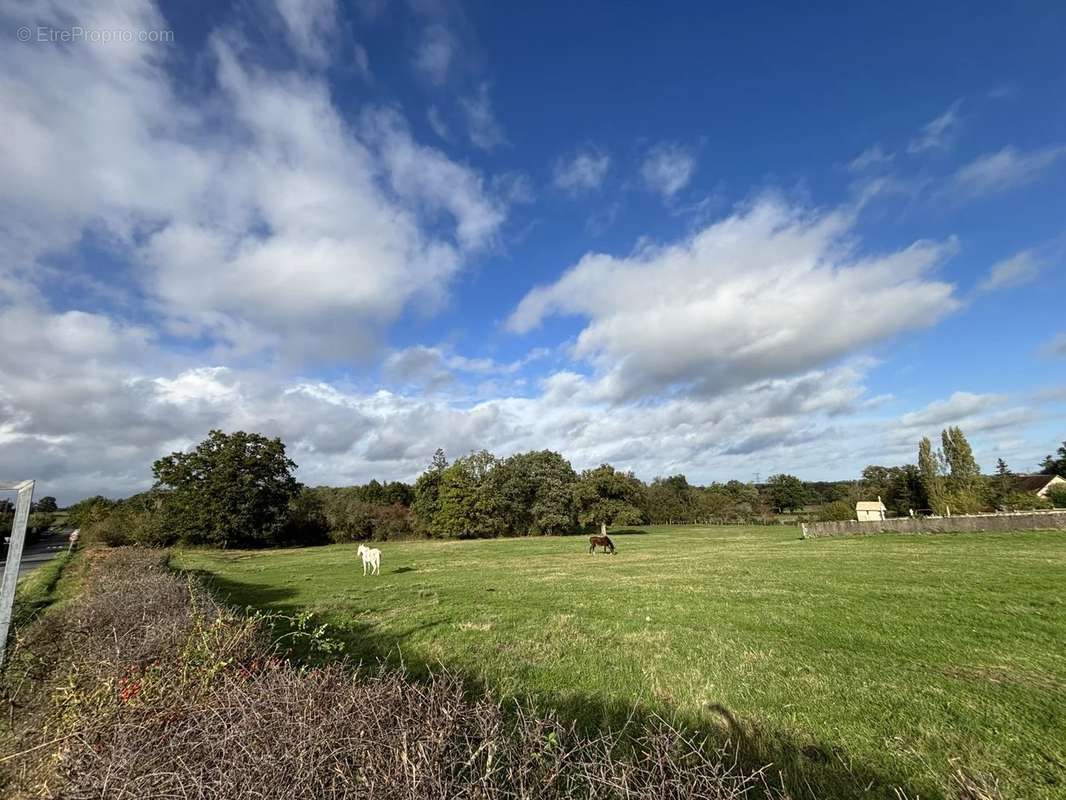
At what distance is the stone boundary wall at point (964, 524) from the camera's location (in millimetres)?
26500

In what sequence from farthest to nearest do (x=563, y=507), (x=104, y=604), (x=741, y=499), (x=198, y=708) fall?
(x=741, y=499), (x=563, y=507), (x=104, y=604), (x=198, y=708)

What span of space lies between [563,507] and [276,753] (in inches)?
2312

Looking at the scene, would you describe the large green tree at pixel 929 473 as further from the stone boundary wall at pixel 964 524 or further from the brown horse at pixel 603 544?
the brown horse at pixel 603 544

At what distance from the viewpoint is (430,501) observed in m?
61.6

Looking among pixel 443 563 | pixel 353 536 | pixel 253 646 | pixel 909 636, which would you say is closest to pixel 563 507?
pixel 353 536

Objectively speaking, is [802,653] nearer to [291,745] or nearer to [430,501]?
[291,745]

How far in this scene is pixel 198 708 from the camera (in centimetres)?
318

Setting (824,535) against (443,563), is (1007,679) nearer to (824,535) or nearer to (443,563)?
(443,563)

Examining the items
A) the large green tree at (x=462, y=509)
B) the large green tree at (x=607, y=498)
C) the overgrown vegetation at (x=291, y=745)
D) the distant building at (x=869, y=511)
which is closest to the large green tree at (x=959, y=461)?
the distant building at (x=869, y=511)

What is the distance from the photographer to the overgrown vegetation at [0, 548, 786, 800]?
2244 millimetres

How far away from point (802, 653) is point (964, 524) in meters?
30.6

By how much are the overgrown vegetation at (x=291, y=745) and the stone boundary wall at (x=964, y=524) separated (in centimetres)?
3408

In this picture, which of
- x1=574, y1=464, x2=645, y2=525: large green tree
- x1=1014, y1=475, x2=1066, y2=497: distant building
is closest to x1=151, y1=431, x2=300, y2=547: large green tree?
x1=574, y1=464, x2=645, y2=525: large green tree

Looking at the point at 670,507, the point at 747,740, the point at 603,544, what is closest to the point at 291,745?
the point at 747,740
